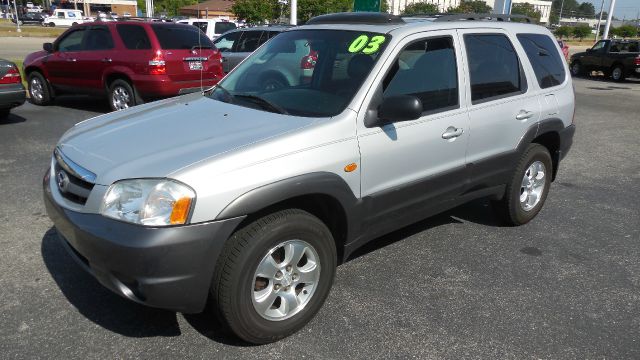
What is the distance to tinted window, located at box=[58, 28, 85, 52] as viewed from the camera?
9.89 metres

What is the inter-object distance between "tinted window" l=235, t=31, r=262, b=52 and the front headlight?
400 inches

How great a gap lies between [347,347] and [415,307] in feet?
2.17

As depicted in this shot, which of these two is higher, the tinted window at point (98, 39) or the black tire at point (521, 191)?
the tinted window at point (98, 39)

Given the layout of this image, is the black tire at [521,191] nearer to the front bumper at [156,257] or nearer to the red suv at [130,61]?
the front bumper at [156,257]

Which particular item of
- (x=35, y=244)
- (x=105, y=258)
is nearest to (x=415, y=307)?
(x=105, y=258)

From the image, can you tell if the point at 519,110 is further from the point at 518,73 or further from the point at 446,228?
the point at 446,228

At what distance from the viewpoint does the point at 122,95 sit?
9.41 meters

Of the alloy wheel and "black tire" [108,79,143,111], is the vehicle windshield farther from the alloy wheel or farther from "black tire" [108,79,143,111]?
"black tire" [108,79,143,111]

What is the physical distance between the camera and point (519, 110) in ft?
14.2

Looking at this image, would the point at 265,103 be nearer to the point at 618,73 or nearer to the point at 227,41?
the point at 227,41

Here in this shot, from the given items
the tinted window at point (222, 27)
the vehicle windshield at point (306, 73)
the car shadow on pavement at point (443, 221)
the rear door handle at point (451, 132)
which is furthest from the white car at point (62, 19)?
the rear door handle at point (451, 132)

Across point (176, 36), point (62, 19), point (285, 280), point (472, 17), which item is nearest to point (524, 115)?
point (472, 17)

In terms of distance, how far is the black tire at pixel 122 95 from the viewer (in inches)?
363

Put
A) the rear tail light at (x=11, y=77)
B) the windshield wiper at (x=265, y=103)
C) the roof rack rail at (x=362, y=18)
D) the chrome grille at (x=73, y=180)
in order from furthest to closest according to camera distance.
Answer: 1. the rear tail light at (x=11, y=77)
2. the roof rack rail at (x=362, y=18)
3. the windshield wiper at (x=265, y=103)
4. the chrome grille at (x=73, y=180)
